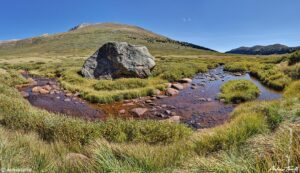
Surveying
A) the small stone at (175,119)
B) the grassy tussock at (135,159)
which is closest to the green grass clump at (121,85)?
the small stone at (175,119)

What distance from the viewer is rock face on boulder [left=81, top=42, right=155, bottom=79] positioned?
924 inches

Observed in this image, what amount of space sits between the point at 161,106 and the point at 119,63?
1046 cm

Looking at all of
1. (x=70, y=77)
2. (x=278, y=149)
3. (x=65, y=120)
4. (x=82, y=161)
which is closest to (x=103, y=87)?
(x=70, y=77)

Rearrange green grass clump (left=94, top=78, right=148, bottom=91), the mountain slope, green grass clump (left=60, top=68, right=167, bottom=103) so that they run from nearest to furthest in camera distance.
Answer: green grass clump (left=60, top=68, right=167, bottom=103)
green grass clump (left=94, top=78, right=148, bottom=91)
the mountain slope

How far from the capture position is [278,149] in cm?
377

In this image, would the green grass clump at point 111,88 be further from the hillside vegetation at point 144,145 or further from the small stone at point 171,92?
the hillside vegetation at point 144,145

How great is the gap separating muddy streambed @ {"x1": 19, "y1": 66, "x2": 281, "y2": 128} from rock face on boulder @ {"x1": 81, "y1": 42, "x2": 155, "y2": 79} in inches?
241

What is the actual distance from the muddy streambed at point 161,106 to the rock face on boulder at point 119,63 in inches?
241

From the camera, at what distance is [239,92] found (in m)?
15.9

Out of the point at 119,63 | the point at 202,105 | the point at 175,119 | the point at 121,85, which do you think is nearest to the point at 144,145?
the point at 175,119

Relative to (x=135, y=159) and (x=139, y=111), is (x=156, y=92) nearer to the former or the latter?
(x=139, y=111)

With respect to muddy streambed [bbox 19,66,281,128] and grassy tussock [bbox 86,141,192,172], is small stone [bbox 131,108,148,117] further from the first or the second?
grassy tussock [bbox 86,141,192,172]

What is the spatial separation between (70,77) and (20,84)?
14.8ft

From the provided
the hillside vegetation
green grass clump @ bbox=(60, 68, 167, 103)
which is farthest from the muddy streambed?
the hillside vegetation
